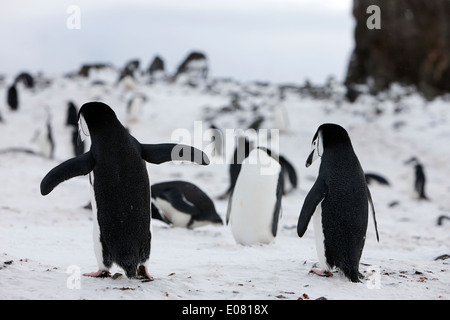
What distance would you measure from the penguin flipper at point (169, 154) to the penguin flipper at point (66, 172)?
0.37 m

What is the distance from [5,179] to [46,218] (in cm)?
284

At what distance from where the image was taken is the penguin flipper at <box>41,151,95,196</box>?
11.7 ft

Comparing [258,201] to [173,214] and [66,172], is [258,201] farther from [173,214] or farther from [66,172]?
[66,172]

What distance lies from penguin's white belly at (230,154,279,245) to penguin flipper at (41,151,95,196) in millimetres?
2390

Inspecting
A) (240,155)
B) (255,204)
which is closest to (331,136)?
(255,204)

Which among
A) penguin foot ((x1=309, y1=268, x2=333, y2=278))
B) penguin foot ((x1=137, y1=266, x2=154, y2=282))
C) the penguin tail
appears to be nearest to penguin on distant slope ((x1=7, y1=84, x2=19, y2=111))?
penguin foot ((x1=137, y1=266, x2=154, y2=282))

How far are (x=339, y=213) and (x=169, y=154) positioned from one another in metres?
1.23

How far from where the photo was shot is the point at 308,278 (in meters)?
3.89

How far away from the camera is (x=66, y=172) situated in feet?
11.8

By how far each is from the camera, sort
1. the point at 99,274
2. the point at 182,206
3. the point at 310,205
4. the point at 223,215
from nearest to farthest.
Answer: the point at 99,274, the point at 310,205, the point at 182,206, the point at 223,215

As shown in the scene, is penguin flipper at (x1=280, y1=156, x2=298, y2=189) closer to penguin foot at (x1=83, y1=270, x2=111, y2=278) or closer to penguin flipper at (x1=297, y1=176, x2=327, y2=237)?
penguin flipper at (x1=297, y1=176, x2=327, y2=237)
